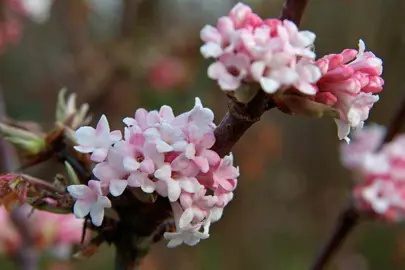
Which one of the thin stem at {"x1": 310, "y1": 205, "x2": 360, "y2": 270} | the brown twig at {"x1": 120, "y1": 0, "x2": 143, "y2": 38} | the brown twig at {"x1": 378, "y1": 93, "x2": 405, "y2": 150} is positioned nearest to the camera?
the thin stem at {"x1": 310, "y1": 205, "x2": 360, "y2": 270}

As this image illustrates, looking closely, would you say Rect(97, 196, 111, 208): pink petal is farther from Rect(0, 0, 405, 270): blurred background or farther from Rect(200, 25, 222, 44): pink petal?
Rect(0, 0, 405, 270): blurred background

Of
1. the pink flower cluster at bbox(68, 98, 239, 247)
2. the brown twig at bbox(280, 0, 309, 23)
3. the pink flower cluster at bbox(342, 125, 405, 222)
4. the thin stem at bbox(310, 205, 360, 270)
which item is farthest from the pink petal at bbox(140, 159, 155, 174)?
the pink flower cluster at bbox(342, 125, 405, 222)

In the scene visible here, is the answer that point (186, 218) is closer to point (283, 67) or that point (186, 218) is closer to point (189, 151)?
point (189, 151)

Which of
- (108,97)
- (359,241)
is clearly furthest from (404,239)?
(108,97)

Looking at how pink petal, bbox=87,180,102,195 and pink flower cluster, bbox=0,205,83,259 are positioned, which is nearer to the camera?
pink petal, bbox=87,180,102,195

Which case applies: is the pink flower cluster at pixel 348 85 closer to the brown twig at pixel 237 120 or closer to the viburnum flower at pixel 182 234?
the brown twig at pixel 237 120
